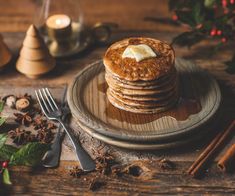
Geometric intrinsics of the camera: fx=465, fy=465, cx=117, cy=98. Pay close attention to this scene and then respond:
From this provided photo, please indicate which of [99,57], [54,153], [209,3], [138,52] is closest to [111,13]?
[99,57]

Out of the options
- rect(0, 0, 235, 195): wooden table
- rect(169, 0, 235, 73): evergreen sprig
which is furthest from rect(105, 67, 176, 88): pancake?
rect(169, 0, 235, 73): evergreen sprig

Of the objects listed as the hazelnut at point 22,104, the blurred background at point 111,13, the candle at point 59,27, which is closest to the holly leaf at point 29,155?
the hazelnut at point 22,104

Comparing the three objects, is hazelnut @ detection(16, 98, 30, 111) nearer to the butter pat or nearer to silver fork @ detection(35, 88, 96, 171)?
silver fork @ detection(35, 88, 96, 171)

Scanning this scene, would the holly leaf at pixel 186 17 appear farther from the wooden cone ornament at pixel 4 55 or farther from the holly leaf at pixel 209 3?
the wooden cone ornament at pixel 4 55

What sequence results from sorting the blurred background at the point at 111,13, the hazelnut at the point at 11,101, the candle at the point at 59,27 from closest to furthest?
1. the hazelnut at the point at 11,101
2. the candle at the point at 59,27
3. the blurred background at the point at 111,13

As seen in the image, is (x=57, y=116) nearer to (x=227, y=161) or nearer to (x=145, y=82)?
(x=145, y=82)

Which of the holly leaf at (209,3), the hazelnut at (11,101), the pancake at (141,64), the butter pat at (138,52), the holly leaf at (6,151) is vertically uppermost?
the holly leaf at (209,3)
